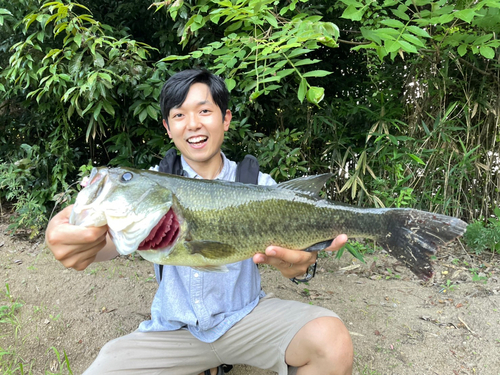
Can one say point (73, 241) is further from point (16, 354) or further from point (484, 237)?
point (484, 237)

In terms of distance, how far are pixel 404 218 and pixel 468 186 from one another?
3.97m

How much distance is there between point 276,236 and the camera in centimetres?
190

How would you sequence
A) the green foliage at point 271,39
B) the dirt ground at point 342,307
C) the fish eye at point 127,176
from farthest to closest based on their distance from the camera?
the dirt ground at point 342,307
the green foliage at point 271,39
the fish eye at point 127,176

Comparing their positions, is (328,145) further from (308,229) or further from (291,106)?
(308,229)

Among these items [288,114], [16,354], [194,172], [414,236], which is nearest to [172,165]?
[194,172]

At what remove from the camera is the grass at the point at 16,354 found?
2686 millimetres

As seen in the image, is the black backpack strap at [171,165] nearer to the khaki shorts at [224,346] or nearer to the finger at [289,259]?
the khaki shorts at [224,346]

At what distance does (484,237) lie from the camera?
455cm

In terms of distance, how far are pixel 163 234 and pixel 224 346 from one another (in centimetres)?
99

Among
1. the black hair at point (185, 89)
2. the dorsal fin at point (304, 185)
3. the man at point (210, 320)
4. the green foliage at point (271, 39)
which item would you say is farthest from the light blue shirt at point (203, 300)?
the green foliage at point (271, 39)

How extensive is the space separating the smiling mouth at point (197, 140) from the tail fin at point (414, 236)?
1.20 m

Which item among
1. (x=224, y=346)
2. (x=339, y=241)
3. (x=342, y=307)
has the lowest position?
(x=342, y=307)

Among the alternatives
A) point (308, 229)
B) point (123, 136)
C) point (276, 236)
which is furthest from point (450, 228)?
point (123, 136)

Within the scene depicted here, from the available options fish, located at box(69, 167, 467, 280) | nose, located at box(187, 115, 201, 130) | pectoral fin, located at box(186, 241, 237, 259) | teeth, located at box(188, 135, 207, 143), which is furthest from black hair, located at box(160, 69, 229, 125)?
pectoral fin, located at box(186, 241, 237, 259)
